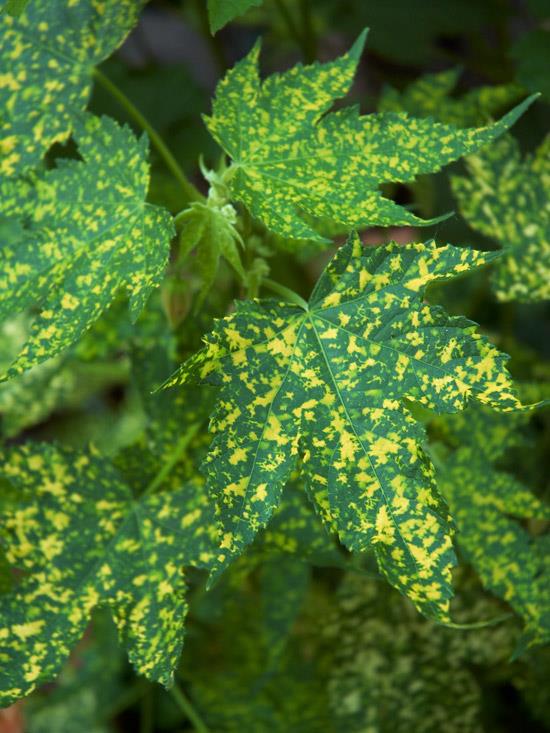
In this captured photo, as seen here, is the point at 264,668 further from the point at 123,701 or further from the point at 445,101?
the point at 445,101

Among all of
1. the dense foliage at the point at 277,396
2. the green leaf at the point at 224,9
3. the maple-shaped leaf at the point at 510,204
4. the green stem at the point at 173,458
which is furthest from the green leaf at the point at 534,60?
the green stem at the point at 173,458

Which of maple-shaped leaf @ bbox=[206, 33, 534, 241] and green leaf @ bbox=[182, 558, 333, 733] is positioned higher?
maple-shaped leaf @ bbox=[206, 33, 534, 241]

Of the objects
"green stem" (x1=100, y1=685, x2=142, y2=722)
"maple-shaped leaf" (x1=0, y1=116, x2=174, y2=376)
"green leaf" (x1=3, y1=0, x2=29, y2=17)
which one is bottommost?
"green stem" (x1=100, y1=685, x2=142, y2=722)

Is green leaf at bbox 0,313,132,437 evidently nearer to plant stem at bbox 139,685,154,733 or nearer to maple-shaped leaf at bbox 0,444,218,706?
maple-shaped leaf at bbox 0,444,218,706

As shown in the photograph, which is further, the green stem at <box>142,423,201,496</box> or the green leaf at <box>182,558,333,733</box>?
the green leaf at <box>182,558,333,733</box>

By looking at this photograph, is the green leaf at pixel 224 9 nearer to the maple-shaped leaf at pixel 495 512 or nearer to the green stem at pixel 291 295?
the green stem at pixel 291 295

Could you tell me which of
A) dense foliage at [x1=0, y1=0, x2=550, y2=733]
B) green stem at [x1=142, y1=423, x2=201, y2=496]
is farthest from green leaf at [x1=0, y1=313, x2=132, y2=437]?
green stem at [x1=142, y1=423, x2=201, y2=496]
